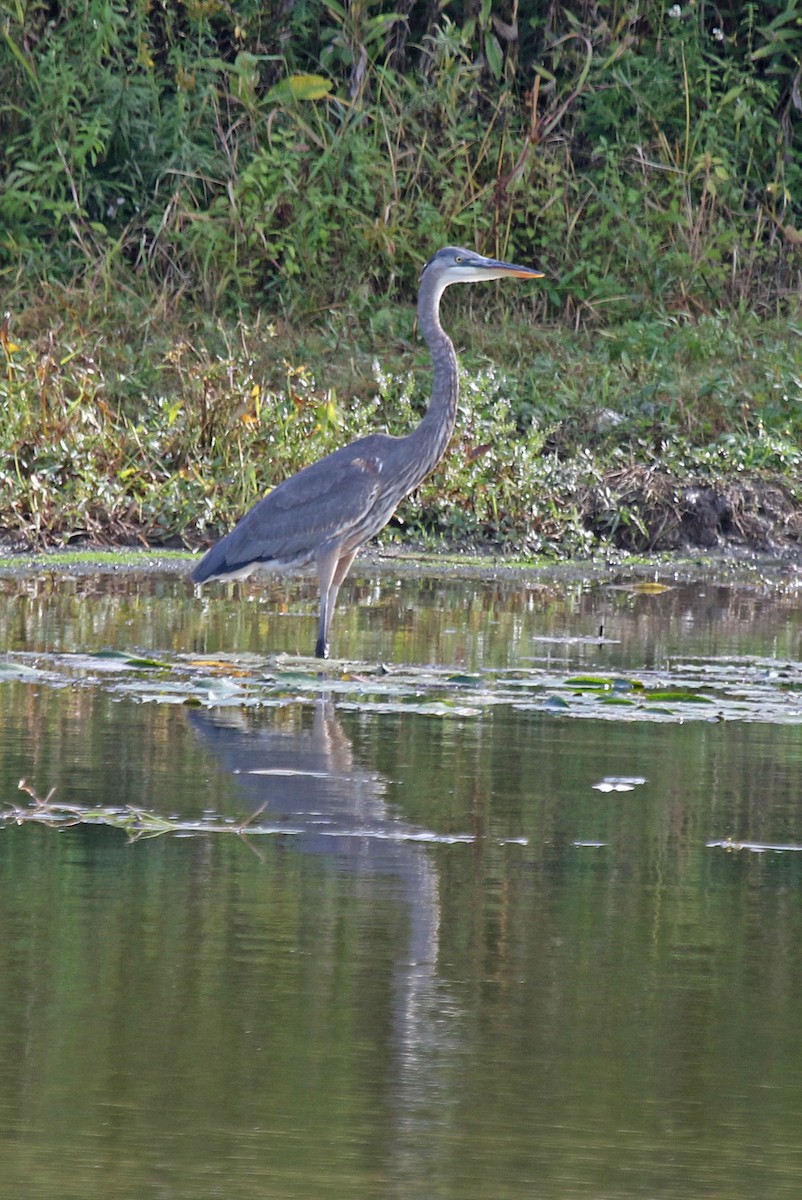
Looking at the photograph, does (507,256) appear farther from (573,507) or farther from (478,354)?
(573,507)

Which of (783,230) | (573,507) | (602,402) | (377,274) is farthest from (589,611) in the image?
(783,230)

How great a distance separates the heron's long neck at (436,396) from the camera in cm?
851

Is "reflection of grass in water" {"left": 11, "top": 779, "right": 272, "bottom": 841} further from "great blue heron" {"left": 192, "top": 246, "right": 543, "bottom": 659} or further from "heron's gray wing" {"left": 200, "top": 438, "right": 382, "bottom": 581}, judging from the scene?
"heron's gray wing" {"left": 200, "top": 438, "right": 382, "bottom": 581}

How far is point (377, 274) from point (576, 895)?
984cm

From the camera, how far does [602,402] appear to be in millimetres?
12523

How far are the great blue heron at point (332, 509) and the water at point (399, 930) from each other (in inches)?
30.7

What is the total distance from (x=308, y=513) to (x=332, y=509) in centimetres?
9

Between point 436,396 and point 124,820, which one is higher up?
point 436,396

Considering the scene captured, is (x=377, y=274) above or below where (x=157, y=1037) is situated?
above

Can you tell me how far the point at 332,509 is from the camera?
27.0ft

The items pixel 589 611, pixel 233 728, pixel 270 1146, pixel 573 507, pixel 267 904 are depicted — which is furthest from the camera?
pixel 573 507

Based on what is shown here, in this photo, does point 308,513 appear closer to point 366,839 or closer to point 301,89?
point 366,839

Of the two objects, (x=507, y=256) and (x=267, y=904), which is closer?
(x=267, y=904)

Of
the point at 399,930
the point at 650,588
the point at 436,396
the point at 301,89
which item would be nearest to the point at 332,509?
the point at 436,396
